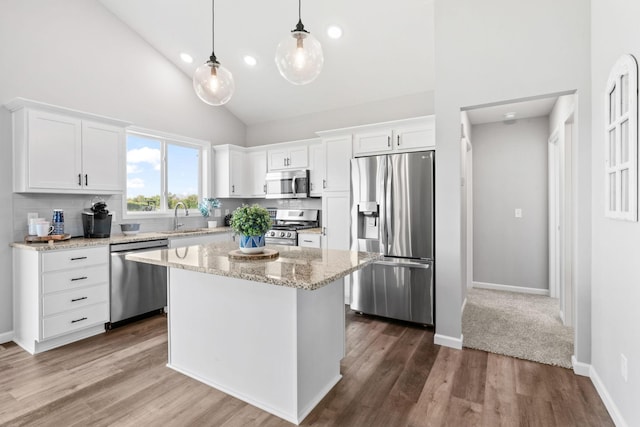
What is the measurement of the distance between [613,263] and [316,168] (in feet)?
11.1

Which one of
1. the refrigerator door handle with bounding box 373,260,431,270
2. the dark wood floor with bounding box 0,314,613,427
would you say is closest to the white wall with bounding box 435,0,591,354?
the refrigerator door handle with bounding box 373,260,431,270

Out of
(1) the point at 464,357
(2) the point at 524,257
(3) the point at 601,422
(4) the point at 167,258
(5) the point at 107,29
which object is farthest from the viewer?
Result: (2) the point at 524,257

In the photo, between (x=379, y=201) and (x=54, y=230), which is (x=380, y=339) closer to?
(x=379, y=201)

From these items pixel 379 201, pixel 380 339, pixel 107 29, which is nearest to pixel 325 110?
pixel 379 201

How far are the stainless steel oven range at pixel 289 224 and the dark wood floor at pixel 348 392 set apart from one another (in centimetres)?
193

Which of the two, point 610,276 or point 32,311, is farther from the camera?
point 32,311

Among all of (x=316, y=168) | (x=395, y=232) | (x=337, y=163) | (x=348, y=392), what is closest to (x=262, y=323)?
(x=348, y=392)

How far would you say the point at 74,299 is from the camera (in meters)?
3.03

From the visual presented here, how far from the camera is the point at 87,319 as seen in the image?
Answer: 10.2 feet

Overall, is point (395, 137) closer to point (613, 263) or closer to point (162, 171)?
point (613, 263)

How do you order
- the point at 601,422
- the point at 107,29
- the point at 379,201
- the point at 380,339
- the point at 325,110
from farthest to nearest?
the point at 325,110, the point at 107,29, the point at 379,201, the point at 380,339, the point at 601,422

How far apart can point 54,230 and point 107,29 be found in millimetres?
2468

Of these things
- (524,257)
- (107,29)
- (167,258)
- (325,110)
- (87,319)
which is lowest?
(87,319)

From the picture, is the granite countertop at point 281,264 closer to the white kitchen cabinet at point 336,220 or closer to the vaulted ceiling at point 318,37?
the white kitchen cabinet at point 336,220
